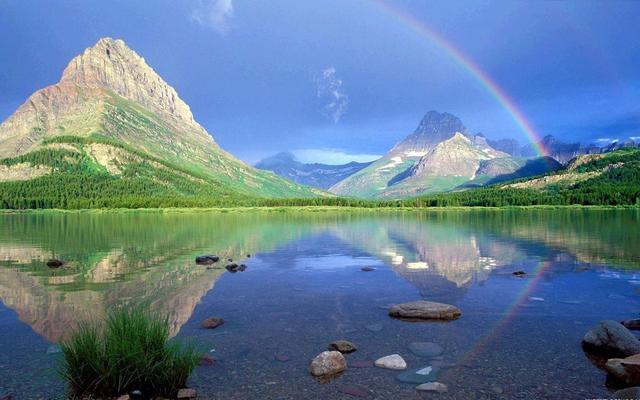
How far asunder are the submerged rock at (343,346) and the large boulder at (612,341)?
34.9 ft

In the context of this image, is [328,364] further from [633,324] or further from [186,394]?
[633,324]

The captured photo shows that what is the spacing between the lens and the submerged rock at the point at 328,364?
17.3 metres

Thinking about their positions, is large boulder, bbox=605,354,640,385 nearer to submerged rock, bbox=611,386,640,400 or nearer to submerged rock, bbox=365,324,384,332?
submerged rock, bbox=611,386,640,400

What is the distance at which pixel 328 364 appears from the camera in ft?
57.7

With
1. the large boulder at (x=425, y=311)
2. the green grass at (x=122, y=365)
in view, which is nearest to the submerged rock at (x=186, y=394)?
the green grass at (x=122, y=365)

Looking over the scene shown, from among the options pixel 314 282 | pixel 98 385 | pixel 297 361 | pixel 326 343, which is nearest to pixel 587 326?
pixel 326 343

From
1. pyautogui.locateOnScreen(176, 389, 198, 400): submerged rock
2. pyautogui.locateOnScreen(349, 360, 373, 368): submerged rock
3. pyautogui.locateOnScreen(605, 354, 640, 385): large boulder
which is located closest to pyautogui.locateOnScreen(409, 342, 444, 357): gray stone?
pyautogui.locateOnScreen(349, 360, 373, 368): submerged rock

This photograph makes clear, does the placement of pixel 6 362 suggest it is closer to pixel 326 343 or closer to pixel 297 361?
pixel 297 361

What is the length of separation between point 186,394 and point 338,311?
13.7 m

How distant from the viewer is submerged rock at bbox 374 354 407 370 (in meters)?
18.0

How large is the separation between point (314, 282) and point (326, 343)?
17.1 metres

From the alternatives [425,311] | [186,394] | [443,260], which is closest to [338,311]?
[425,311]

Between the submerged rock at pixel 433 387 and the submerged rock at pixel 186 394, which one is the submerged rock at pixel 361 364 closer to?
the submerged rock at pixel 433 387

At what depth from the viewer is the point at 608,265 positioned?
149 ft
